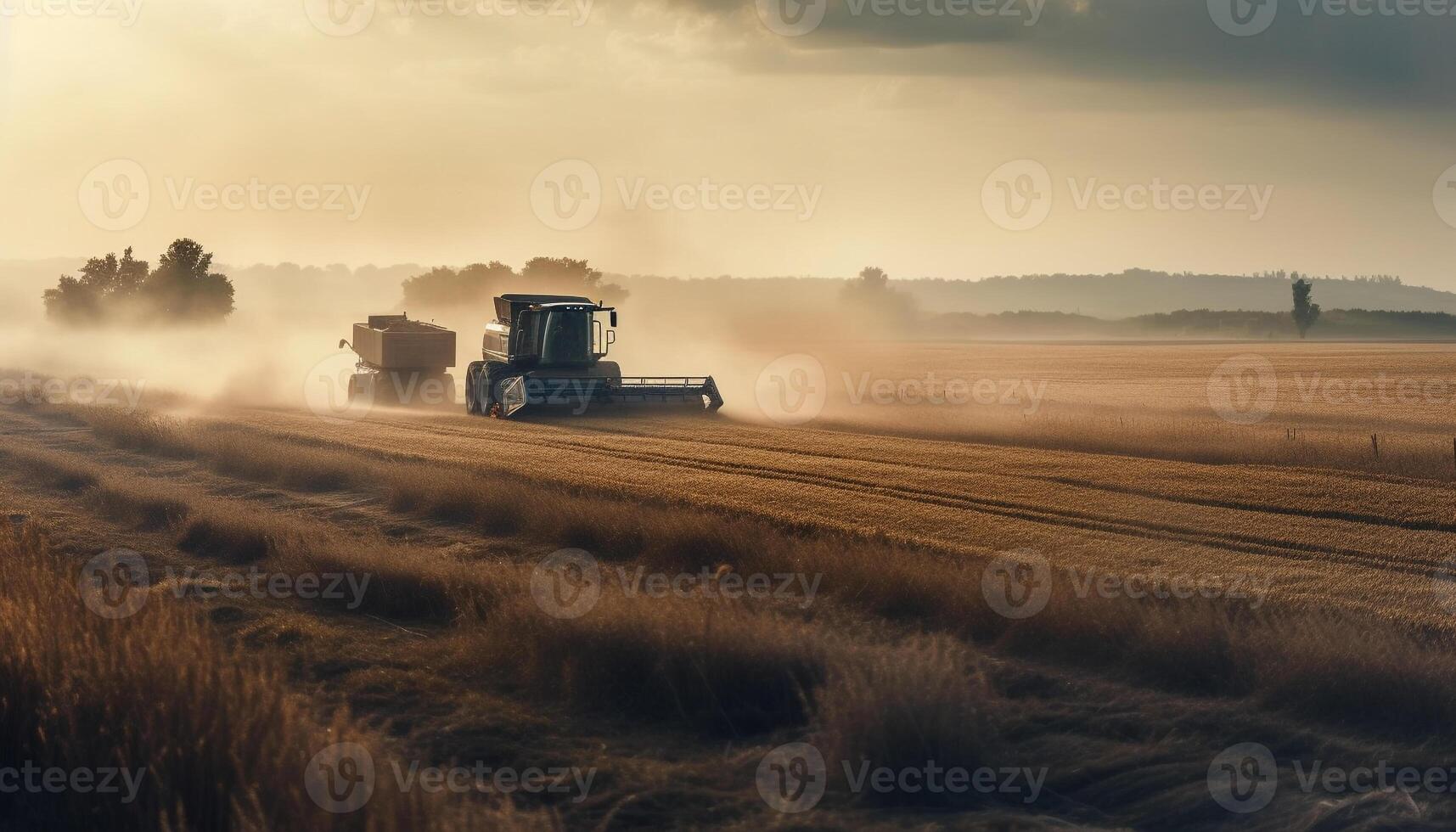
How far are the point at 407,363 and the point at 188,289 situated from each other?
43.8 metres

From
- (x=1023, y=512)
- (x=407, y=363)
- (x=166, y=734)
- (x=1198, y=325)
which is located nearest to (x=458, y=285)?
(x=407, y=363)

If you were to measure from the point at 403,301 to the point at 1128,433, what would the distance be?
77903mm

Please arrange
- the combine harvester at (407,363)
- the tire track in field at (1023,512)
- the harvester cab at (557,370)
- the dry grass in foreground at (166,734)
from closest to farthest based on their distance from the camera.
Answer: the dry grass in foreground at (166,734)
the tire track in field at (1023,512)
the harvester cab at (557,370)
the combine harvester at (407,363)

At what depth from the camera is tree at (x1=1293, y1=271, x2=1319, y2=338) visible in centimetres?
12800

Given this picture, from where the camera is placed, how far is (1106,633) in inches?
404

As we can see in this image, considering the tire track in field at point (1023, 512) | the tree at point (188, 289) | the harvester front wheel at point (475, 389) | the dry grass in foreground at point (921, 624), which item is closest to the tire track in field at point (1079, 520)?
the tire track in field at point (1023, 512)

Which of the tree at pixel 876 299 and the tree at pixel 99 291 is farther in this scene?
the tree at pixel 876 299

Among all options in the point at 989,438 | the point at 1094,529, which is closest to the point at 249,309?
the point at 989,438

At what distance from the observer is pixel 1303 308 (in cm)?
12988

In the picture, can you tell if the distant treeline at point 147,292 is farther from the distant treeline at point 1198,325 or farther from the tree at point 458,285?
the distant treeline at point 1198,325

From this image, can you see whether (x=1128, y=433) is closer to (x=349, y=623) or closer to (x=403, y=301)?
(x=349, y=623)

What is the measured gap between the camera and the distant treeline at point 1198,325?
144 m

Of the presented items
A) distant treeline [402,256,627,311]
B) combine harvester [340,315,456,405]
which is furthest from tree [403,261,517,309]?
combine harvester [340,315,456,405]

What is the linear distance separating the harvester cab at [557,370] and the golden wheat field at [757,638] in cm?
957
